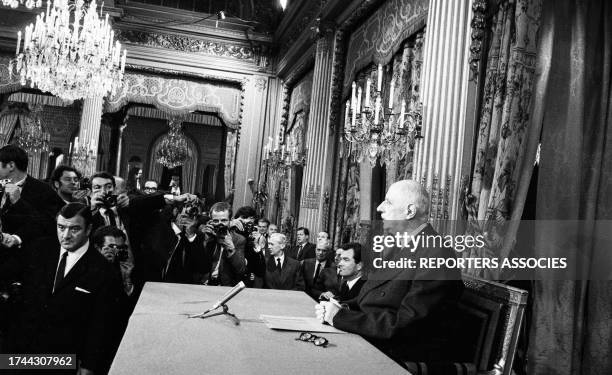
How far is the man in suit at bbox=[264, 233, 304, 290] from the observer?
5.31 meters

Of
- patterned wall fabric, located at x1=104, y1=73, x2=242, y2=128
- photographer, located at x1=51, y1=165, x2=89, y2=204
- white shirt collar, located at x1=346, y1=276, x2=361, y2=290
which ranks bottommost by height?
white shirt collar, located at x1=346, y1=276, x2=361, y2=290

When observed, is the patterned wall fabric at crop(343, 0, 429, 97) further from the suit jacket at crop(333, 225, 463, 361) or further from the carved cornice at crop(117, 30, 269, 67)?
the carved cornice at crop(117, 30, 269, 67)

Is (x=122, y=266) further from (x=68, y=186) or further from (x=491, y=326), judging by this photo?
(x=491, y=326)

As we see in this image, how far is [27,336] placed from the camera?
2678 millimetres

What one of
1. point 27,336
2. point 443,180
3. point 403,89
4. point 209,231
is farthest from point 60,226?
point 403,89

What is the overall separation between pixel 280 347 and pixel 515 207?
221cm

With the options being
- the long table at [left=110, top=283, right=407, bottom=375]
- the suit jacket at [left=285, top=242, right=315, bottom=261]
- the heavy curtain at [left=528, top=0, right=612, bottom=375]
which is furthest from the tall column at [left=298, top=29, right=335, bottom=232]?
the long table at [left=110, top=283, right=407, bottom=375]

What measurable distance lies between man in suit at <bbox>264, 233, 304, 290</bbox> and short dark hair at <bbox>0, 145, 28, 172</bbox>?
7.52 ft

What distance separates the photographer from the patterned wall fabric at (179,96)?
39.9 ft

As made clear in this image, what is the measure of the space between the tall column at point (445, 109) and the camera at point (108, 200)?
2370 mm

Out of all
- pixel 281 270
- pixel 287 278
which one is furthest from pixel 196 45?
pixel 287 278

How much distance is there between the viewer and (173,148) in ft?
62.2

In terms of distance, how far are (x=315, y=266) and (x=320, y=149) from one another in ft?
9.92

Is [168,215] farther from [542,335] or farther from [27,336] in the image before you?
[542,335]
